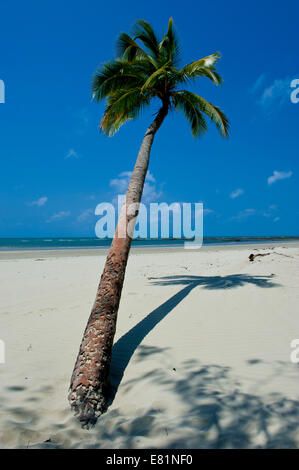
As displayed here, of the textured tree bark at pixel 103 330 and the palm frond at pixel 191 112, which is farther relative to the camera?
the palm frond at pixel 191 112

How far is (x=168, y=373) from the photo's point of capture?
152 inches

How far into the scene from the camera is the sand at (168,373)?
263 centimetres

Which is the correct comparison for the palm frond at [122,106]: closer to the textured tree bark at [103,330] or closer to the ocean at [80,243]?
the textured tree bark at [103,330]

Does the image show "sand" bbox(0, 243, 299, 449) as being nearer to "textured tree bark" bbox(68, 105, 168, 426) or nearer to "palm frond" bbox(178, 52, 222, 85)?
"textured tree bark" bbox(68, 105, 168, 426)

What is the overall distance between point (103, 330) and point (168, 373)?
3.68ft

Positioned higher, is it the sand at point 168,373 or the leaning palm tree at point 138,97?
the leaning palm tree at point 138,97

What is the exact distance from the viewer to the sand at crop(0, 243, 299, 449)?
263 centimetres

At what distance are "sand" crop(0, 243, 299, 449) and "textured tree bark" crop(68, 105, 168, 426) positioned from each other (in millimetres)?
182

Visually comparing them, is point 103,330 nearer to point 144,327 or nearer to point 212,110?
point 144,327

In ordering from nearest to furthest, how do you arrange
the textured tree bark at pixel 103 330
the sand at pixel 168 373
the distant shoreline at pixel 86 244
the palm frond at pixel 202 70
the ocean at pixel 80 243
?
1. the sand at pixel 168 373
2. the textured tree bark at pixel 103 330
3. the palm frond at pixel 202 70
4. the distant shoreline at pixel 86 244
5. the ocean at pixel 80 243

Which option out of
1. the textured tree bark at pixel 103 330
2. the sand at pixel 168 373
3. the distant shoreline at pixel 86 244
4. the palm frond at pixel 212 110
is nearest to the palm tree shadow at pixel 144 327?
the sand at pixel 168 373

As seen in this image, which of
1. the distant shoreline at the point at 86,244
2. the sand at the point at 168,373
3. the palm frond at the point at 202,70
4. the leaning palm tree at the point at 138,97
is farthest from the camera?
the distant shoreline at the point at 86,244

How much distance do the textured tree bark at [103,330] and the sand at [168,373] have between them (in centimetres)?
18

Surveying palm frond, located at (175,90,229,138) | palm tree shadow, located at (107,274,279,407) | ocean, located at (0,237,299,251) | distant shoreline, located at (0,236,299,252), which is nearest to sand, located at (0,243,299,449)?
palm tree shadow, located at (107,274,279,407)
